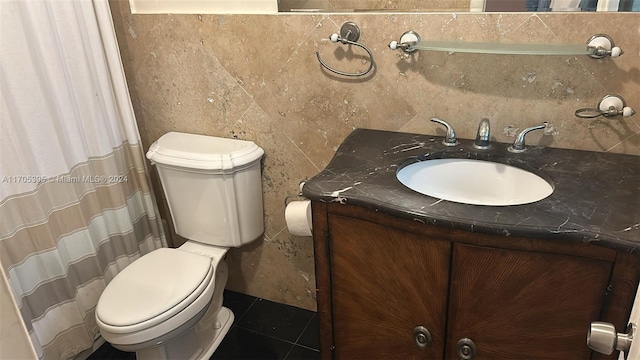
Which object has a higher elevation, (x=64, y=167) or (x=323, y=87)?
(x=323, y=87)

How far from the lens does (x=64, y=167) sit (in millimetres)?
1632

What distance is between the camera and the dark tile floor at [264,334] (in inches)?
73.7

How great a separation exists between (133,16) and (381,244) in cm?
138

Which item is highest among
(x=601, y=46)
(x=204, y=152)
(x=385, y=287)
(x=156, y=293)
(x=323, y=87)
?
(x=601, y=46)

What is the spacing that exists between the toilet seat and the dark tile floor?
1.30 ft

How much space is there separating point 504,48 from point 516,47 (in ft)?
0.10

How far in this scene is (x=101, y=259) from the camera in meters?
1.84

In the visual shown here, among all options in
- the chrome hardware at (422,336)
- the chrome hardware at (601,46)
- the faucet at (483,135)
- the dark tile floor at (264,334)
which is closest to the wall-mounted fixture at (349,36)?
the faucet at (483,135)

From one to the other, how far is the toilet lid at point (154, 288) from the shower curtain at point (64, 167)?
0.77ft

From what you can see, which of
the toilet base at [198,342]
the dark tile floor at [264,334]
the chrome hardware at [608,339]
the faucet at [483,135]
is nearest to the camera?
the chrome hardware at [608,339]

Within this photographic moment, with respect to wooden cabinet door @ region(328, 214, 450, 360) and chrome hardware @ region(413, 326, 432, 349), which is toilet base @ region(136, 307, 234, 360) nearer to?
wooden cabinet door @ region(328, 214, 450, 360)

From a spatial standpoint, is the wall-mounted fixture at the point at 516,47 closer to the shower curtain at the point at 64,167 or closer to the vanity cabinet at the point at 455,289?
the vanity cabinet at the point at 455,289

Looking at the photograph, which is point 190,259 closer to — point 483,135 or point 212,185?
point 212,185

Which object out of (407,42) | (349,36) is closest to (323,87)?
(349,36)
